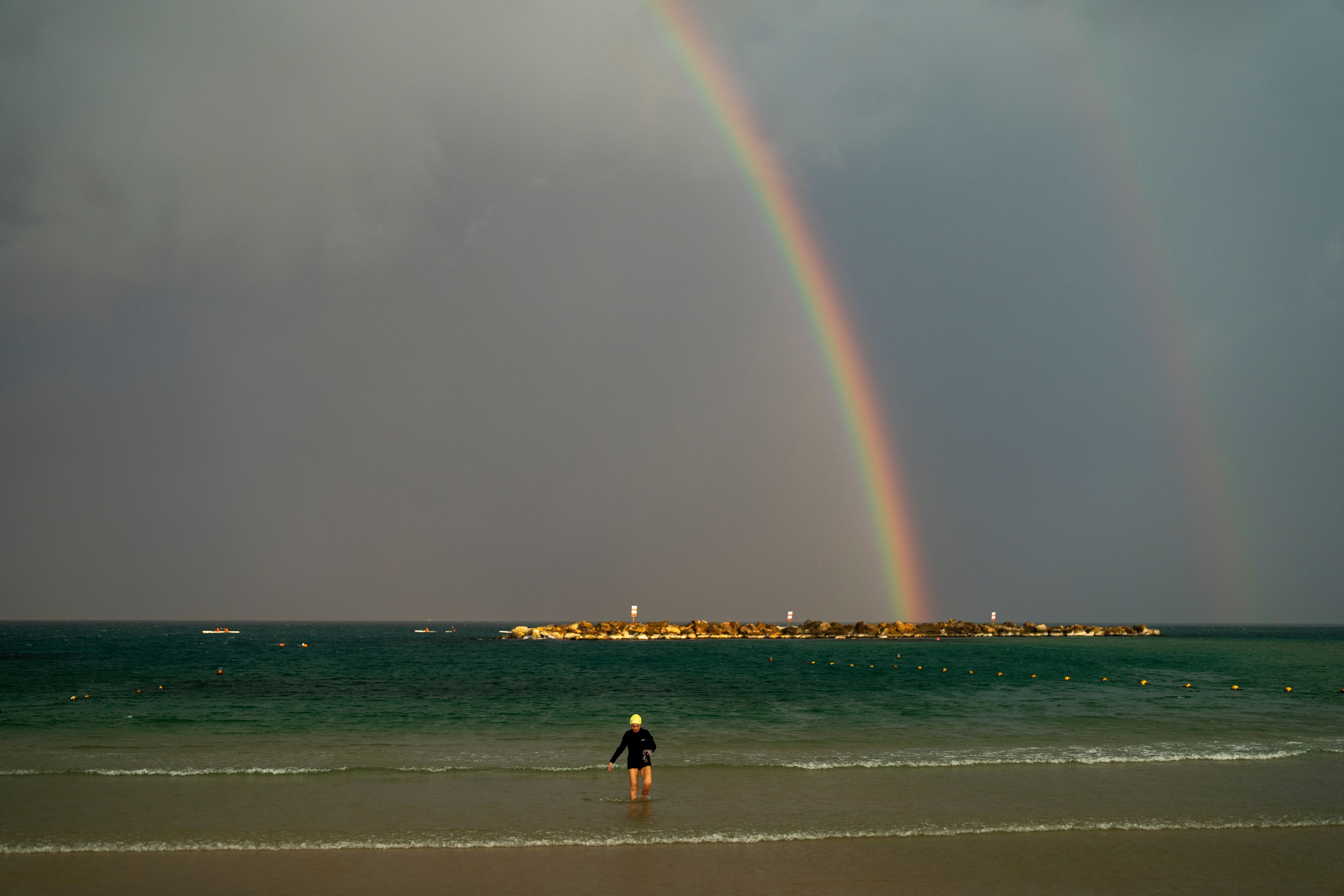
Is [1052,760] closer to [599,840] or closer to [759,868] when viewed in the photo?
[759,868]

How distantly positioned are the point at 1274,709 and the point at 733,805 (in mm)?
26304

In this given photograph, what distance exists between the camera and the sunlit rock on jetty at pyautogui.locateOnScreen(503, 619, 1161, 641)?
121 meters

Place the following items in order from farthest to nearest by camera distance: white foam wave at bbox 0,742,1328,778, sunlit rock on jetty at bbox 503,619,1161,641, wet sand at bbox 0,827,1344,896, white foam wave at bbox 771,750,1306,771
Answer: sunlit rock on jetty at bbox 503,619,1161,641 → white foam wave at bbox 771,750,1306,771 → white foam wave at bbox 0,742,1328,778 → wet sand at bbox 0,827,1344,896

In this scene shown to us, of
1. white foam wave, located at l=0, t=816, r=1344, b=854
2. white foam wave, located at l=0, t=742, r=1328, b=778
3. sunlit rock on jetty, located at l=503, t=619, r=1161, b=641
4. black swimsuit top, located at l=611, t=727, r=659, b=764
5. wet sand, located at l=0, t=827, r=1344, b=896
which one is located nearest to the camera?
wet sand, located at l=0, t=827, r=1344, b=896

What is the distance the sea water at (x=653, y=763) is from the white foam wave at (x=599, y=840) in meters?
0.06

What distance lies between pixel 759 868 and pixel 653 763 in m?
8.52

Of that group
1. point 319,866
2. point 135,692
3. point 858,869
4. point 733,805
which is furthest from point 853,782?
point 135,692

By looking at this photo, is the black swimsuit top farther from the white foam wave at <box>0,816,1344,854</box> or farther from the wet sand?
the wet sand

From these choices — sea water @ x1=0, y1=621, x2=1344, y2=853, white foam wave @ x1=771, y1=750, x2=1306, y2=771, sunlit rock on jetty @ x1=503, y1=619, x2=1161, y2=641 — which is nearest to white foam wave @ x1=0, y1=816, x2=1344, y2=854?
sea water @ x1=0, y1=621, x2=1344, y2=853

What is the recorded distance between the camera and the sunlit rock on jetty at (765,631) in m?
121

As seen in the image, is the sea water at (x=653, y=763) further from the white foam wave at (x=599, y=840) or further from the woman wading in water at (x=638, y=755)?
the woman wading in water at (x=638, y=755)

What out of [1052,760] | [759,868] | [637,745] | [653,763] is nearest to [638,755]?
[637,745]

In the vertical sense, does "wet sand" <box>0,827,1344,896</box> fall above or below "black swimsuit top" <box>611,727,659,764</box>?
below

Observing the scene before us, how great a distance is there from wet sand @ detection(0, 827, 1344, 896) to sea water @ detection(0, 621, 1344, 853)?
0.56m
